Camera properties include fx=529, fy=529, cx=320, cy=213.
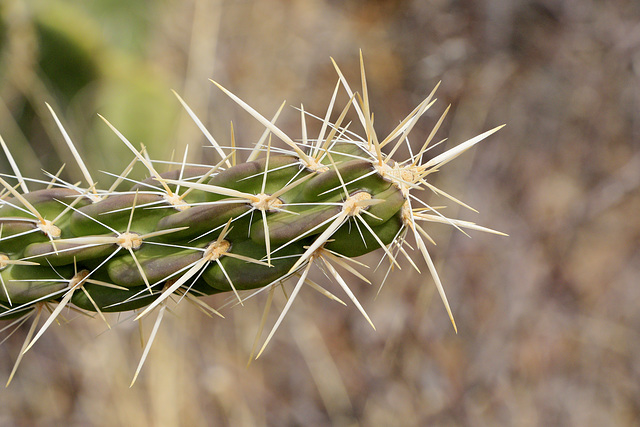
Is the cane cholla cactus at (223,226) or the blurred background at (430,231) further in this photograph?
the blurred background at (430,231)

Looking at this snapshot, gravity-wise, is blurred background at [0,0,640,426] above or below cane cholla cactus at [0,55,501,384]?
below

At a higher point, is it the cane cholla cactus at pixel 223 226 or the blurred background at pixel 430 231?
the cane cholla cactus at pixel 223 226

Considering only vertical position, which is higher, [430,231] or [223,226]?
[223,226]

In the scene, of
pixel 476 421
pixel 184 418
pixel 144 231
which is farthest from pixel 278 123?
pixel 144 231

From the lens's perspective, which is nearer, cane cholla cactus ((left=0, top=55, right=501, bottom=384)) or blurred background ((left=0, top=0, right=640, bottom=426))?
cane cholla cactus ((left=0, top=55, right=501, bottom=384))

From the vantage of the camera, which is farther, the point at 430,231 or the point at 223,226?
the point at 430,231
